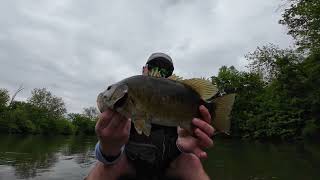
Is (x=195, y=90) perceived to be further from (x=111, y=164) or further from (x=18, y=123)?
(x=18, y=123)

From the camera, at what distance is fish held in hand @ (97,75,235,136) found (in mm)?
3061

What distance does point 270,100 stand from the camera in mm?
69812

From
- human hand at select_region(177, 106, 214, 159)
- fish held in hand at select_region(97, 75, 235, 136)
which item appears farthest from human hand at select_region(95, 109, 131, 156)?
human hand at select_region(177, 106, 214, 159)

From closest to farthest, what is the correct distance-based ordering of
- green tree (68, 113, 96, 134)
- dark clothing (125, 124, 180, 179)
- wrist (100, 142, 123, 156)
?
wrist (100, 142, 123, 156)
dark clothing (125, 124, 180, 179)
green tree (68, 113, 96, 134)

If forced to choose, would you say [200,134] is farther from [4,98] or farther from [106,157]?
[4,98]

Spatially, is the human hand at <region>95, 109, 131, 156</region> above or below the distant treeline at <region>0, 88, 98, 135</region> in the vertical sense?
below

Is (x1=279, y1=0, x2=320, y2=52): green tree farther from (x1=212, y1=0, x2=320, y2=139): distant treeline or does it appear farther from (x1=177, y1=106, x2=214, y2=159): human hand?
(x1=177, y1=106, x2=214, y2=159): human hand

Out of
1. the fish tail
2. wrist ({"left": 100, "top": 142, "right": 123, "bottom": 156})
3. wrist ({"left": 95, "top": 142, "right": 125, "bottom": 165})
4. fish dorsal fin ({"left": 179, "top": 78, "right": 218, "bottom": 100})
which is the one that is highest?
fish dorsal fin ({"left": 179, "top": 78, "right": 218, "bottom": 100})

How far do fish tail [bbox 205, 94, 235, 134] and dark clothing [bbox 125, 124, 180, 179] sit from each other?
1.08m

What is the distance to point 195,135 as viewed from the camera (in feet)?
11.3

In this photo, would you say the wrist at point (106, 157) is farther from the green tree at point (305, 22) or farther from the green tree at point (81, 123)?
the green tree at point (81, 123)

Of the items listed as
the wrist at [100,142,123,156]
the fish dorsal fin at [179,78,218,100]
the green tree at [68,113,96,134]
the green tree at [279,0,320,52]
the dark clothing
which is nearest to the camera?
the fish dorsal fin at [179,78,218,100]

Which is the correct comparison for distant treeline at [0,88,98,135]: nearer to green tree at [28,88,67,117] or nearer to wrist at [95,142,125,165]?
green tree at [28,88,67,117]

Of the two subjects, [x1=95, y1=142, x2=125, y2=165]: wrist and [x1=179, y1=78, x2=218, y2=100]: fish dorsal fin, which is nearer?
[x1=179, y1=78, x2=218, y2=100]: fish dorsal fin
